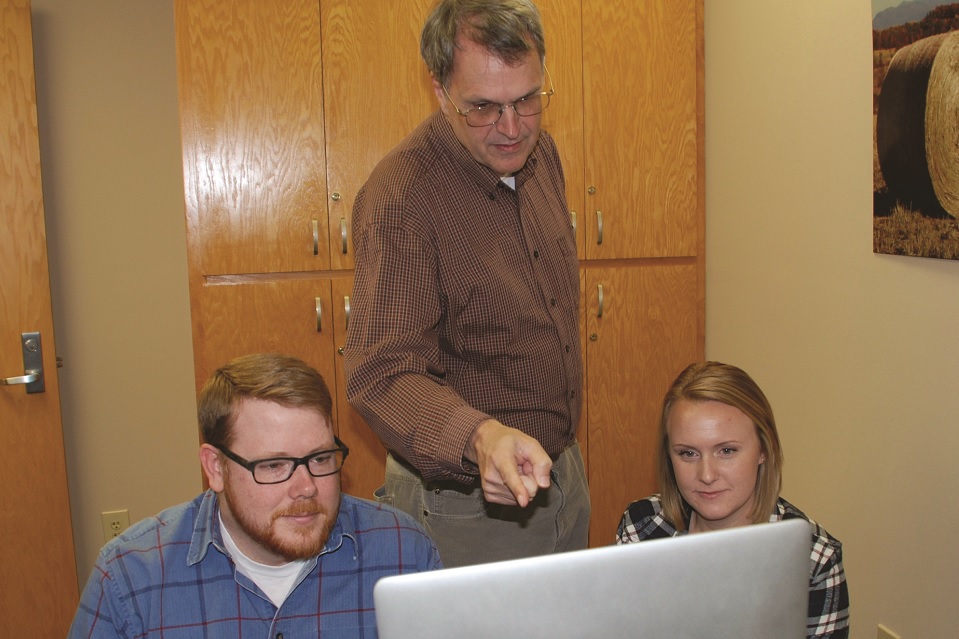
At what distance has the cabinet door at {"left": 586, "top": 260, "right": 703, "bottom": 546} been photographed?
9.76 ft

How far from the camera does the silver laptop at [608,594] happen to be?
0.69 meters

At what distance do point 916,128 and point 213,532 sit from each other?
1663 millimetres

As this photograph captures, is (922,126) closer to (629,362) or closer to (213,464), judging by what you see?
(629,362)

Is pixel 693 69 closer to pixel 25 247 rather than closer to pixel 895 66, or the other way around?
pixel 895 66

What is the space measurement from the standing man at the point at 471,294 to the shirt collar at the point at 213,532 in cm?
16

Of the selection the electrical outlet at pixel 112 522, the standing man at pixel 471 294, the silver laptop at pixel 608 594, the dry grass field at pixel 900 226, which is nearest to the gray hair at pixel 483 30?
the standing man at pixel 471 294

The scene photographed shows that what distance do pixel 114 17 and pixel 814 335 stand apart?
247 centimetres

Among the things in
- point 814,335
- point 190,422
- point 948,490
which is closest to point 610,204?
point 814,335

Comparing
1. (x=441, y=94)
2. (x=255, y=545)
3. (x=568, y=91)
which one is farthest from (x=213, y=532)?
(x=568, y=91)

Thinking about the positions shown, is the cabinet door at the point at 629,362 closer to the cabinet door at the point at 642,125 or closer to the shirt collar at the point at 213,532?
the cabinet door at the point at 642,125

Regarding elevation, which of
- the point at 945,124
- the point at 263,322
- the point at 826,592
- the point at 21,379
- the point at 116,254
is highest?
the point at 945,124

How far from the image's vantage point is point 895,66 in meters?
1.99

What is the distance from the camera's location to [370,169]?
2781 millimetres

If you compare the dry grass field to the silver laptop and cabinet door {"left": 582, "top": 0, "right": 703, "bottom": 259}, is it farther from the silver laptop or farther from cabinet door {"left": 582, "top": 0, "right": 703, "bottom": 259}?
the silver laptop
